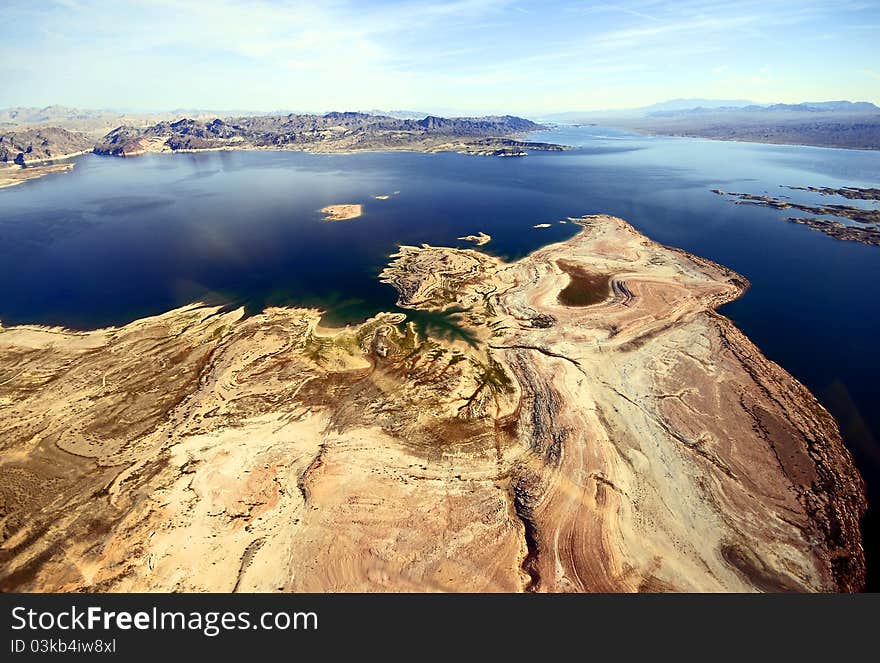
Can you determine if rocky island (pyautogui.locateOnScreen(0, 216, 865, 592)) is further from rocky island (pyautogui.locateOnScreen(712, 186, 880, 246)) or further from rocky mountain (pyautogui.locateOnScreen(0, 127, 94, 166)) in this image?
rocky mountain (pyautogui.locateOnScreen(0, 127, 94, 166))

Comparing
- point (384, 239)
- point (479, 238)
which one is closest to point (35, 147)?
point (384, 239)

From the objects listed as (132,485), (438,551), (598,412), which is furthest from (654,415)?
(132,485)

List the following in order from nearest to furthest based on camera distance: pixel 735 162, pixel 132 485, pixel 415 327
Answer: pixel 132 485 < pixel 415 327 < pixel 735 162

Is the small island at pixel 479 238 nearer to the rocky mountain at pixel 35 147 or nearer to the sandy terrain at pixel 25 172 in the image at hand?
the sandy terrain at pixel 25 172

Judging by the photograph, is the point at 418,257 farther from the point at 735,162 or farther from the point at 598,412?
the point at 735,162

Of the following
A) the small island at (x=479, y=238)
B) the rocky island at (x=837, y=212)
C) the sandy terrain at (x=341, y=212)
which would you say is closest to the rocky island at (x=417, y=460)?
the small island at (x=479, y=238)

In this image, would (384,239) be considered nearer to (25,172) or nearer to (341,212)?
(341,212)

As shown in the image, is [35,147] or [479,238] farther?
[35,147]
